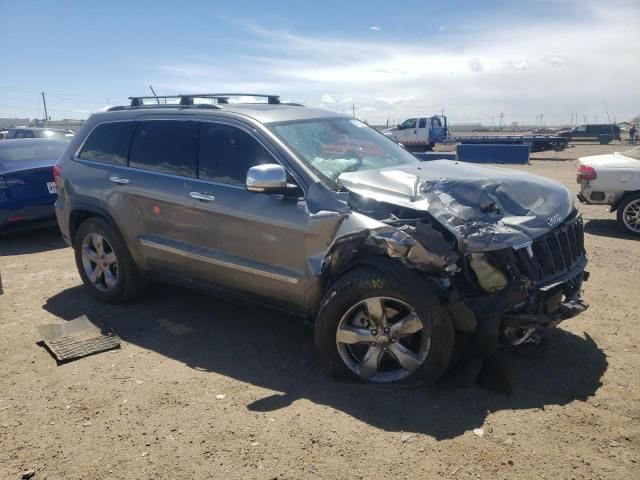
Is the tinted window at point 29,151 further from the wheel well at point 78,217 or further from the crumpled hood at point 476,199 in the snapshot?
the crumpled hood at point 476,199

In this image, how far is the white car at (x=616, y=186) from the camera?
27.1 ft

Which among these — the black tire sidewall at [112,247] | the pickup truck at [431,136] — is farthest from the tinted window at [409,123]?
the black tire sidewall at [112,247]

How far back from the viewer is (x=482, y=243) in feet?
10.5

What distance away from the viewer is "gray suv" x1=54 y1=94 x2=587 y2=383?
10.8 feet

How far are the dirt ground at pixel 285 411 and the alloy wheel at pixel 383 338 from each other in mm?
152

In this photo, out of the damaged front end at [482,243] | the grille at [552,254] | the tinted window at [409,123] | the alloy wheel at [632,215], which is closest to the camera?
the damaged front end at [482,243]

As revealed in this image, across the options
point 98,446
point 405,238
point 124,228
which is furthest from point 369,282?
point 124,228

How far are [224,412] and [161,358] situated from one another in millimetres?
1049

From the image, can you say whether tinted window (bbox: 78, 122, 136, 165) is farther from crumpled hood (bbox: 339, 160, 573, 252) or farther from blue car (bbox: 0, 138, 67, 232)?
blue car (bbox: 0, 138, 67, 232)

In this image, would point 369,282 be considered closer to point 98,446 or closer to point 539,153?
point 98,446

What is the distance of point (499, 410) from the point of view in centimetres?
327

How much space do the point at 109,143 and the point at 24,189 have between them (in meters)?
3.31

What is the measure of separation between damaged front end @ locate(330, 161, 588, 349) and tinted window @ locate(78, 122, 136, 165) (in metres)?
2.38

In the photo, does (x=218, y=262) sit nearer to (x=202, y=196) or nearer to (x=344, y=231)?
(x=202, y=196)
